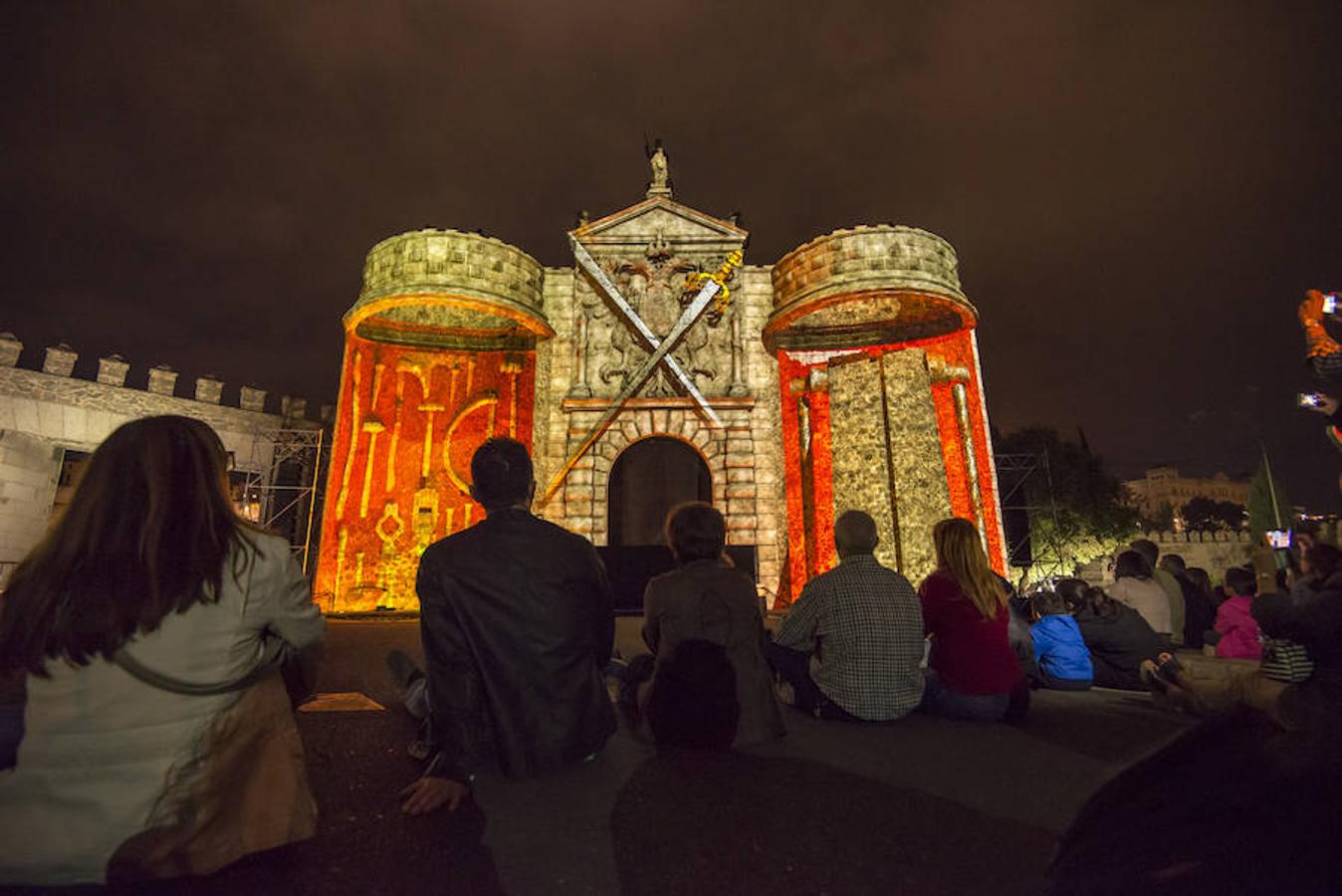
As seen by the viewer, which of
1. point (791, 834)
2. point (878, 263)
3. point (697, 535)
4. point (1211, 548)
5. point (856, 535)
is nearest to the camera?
point (791, 834)

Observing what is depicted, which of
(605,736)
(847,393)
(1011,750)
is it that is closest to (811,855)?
(605,736)

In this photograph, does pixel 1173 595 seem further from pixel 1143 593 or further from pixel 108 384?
pixel 108 384

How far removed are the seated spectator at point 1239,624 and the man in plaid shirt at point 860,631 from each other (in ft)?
13.2

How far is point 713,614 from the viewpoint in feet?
11.8

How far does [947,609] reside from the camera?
13.9ft

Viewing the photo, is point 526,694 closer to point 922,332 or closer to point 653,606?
point 653,606

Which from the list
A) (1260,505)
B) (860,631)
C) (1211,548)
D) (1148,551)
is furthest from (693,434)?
(1260,505)

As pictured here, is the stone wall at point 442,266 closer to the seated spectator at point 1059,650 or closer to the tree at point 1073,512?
the seated spectator at point 1059,650

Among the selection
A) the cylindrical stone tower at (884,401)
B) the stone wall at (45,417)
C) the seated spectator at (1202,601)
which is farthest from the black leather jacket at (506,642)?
the stone wall at (45,417)

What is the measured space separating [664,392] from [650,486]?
2156mm

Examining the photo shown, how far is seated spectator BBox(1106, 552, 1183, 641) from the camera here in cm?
598

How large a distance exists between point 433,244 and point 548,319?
113 inches

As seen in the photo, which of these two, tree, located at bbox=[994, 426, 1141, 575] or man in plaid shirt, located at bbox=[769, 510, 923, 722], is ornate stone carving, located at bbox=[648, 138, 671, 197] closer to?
man in plaid shirt, located at bbox=[769, 510, 923, 722]

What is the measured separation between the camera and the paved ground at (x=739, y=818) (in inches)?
85.0
